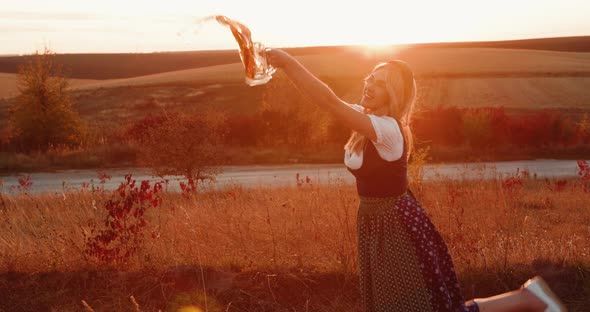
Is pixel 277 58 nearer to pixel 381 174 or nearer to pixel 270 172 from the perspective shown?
pixel 381 174

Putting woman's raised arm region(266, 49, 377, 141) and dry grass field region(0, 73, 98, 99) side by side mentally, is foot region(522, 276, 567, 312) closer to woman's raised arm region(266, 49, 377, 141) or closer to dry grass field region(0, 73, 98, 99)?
woman's raised arm region(266, 49, 377, 141)

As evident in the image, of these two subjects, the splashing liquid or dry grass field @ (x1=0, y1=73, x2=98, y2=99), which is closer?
the splashing liquid

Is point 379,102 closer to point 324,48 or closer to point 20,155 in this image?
point 20,155

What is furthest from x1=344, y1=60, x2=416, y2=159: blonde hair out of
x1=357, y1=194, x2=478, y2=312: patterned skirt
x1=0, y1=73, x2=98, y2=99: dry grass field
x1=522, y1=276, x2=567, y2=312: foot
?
x1=0, y1=73, x2=98, y2=99: dry grass field

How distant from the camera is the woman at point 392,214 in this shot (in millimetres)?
3404

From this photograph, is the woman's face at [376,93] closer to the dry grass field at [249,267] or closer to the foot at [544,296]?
the foot at [544,296]

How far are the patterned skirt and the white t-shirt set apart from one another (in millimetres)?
264

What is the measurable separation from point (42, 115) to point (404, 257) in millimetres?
26674

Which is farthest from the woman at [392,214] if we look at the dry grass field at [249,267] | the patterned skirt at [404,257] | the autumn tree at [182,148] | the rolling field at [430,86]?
the rolling field at [430,86]

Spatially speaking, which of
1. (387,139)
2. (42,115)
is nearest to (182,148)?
(387,139)

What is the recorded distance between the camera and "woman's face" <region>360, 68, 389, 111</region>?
354cm

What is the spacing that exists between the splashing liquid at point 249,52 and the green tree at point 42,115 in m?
25.4

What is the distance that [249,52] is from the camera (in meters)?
3.39

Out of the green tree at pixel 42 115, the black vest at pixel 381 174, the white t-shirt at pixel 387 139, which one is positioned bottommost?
the green tree at pixel 42 115
